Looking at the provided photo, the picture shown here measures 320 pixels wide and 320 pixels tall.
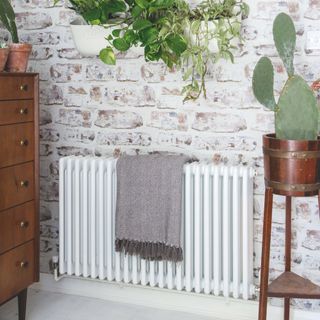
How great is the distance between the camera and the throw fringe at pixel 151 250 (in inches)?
103

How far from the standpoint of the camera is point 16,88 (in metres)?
2.46

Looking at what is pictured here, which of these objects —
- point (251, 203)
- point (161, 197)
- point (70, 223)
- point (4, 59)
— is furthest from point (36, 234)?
point (251, 203)

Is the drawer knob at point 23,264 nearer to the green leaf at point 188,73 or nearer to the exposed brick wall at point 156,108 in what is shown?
the exposed brick wall at point 156,108

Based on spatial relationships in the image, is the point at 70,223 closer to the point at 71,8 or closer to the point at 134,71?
the point at 134,71

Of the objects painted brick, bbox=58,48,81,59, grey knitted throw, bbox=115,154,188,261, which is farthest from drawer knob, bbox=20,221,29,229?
painted brick, bbox=58,48,81,59

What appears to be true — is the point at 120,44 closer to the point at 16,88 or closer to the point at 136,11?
the point at 136,11

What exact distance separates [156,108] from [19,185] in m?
0.80

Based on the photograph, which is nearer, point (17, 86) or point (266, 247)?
point (266, 247)

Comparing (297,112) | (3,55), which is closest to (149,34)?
(3,55)

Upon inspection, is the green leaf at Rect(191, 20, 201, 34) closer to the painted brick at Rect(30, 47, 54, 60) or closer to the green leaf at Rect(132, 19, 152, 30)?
the green leaf at Rect(132, 19, 152, 30)

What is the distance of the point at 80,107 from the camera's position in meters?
2.94

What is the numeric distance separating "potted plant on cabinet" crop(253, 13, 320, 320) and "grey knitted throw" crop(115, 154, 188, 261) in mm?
548

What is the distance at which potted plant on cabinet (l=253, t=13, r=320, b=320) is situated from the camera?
6.81 feet

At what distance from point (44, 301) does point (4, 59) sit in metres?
1.33
